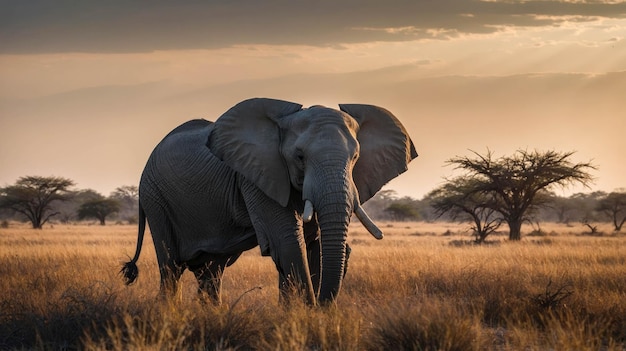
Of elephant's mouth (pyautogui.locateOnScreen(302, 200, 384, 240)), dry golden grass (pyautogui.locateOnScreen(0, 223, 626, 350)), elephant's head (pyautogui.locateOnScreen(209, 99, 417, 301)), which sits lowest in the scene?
dry golden grass (pyautogui.locateOnScreen(0, 223, 626, 350))

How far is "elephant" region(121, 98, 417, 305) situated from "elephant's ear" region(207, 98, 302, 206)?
0.04ft

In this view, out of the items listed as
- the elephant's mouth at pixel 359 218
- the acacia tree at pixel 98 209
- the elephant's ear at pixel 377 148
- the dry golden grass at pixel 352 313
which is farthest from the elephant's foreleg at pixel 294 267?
the acacia tree at pixel 98 209

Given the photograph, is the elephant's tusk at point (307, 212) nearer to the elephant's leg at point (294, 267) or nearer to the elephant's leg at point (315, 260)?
the elephant's leg at point (294, 267)

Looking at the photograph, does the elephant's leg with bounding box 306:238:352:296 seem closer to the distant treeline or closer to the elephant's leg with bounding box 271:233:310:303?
the elephant's leg with bounding box 271:233:310:303

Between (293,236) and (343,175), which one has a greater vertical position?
(343,175)

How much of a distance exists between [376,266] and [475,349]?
8372 mm

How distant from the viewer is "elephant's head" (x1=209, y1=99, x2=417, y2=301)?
8023 mm

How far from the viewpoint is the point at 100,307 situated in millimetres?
7766

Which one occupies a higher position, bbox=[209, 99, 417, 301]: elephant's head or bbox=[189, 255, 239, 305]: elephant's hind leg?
bbox=[209, 99, 417, 301]: elephant's head

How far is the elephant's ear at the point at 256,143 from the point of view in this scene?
8.73 meters

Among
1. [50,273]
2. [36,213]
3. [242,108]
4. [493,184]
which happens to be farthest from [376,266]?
[36,213]

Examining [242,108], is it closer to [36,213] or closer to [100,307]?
[100,307]

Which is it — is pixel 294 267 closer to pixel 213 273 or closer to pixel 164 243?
pixel 213 273

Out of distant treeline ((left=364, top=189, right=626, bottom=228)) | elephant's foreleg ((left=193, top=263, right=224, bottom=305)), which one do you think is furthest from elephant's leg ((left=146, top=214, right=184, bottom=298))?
distant treeline ((left=364, top=189, right=626, bottom=228))
